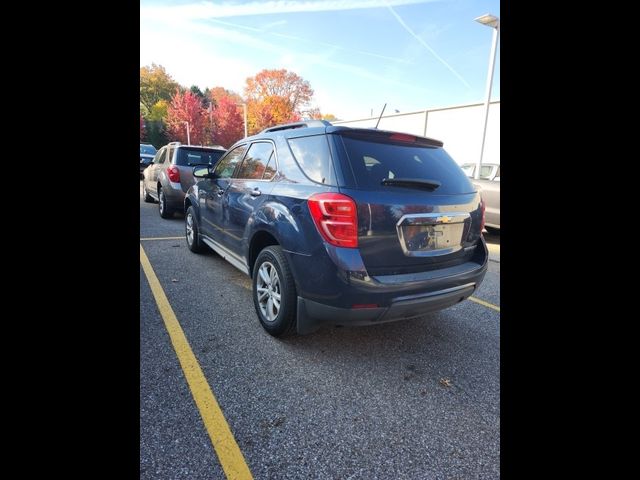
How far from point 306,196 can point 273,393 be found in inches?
53.4

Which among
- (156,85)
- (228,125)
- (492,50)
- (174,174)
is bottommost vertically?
(174,174)

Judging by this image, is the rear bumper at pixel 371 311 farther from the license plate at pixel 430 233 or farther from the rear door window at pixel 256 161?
the rear door window at pixel 256 161

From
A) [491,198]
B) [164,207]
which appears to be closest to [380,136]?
[491,198]

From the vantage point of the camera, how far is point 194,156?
306 inches

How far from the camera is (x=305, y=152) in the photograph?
2840 millimetres

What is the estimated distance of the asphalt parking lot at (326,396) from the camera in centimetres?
183

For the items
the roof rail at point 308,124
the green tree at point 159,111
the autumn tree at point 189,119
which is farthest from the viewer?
the green tree at point 159,111

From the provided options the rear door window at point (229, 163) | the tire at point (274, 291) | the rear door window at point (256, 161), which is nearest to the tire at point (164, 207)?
the rear door window at point (229, 163)

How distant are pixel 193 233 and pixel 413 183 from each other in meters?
3.79

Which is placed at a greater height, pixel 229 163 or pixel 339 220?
pixel 229 163

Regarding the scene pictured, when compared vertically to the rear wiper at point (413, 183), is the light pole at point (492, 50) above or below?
above

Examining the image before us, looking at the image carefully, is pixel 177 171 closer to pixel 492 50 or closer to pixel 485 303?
pixel 485 303

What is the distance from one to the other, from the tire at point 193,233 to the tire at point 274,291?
2.38 meters
